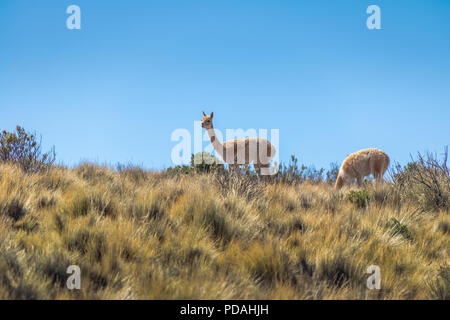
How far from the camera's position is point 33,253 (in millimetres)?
3260

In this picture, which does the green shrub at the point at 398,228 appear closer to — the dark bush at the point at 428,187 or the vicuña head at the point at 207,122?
the dark bush at the point at 428,187

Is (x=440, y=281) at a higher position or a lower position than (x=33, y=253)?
lower

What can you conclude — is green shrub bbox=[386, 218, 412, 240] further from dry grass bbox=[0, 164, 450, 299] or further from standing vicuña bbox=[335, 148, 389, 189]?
standing vicuña bbox=[335, 148, 389, 189]

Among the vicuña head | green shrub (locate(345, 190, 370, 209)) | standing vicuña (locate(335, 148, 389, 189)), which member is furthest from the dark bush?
the vicuña head

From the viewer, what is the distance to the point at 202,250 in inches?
136

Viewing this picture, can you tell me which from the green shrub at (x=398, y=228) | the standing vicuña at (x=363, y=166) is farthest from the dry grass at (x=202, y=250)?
the standing vicuña at (x=363, y=166)

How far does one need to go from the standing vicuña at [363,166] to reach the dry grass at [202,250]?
616 cm

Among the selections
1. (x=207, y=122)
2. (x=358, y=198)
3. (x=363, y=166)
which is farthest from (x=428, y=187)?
(x=207, y=122)

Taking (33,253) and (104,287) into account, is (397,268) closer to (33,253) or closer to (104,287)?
(104,287)

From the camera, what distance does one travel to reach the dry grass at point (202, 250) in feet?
9.29

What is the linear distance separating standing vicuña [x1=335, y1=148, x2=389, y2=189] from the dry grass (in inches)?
242

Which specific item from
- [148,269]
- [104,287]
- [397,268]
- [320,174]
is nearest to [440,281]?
[397,268]

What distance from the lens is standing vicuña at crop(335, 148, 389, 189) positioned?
11648 mm
